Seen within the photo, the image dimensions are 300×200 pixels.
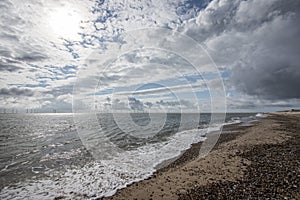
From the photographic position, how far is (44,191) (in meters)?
10.9

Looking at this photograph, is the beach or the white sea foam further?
the white sea foam

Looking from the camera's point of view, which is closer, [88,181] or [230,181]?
[230,181]

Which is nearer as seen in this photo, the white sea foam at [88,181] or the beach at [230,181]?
the beach at [230,181]

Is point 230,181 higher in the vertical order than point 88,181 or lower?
higher

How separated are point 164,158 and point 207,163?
4.76 m

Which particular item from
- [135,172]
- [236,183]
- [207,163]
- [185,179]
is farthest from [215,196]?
[135,172]

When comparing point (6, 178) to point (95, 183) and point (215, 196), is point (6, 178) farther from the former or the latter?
point (215, 196)

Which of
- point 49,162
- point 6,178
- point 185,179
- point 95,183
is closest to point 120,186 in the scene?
point 95,183

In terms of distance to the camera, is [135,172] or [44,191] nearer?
[44,191]

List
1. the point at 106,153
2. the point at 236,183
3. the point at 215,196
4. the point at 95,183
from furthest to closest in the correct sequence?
the point at 106,153 → the point at 95,183 → the point at 236,183 → the point at 215,196

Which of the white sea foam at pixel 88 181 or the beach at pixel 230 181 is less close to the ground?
the beach at pixel 230 181

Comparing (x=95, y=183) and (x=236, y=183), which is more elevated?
(x=236, y=183)

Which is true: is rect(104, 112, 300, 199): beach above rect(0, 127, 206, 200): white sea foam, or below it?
above

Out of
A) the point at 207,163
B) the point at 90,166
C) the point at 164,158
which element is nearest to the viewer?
the point at 207,163
